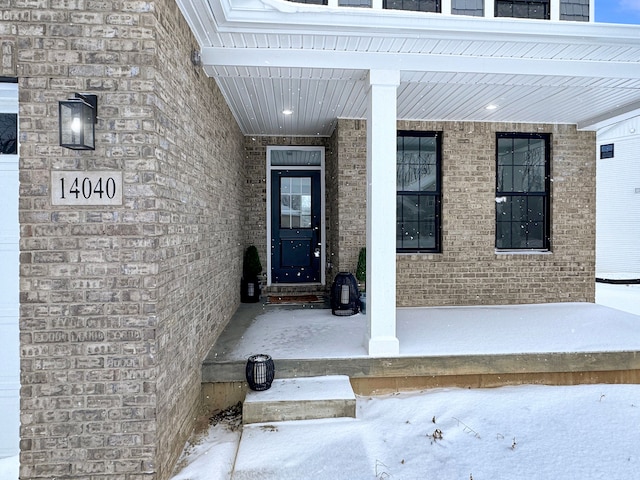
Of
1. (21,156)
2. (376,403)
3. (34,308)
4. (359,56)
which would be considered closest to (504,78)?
(359,56)

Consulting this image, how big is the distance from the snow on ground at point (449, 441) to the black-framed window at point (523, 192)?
2.82 metres

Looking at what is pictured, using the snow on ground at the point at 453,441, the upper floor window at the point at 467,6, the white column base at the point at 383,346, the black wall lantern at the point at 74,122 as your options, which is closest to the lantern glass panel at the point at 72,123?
the black wall lantern at the point at 74,122

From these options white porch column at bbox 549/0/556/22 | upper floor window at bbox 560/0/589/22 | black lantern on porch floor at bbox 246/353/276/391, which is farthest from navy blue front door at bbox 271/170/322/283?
upper floor window at bbox 560/0/589/22

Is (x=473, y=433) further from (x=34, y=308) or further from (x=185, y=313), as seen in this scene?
(x=34, y=308)

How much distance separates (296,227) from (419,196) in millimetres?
2140

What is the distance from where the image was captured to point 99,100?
7.26 feet

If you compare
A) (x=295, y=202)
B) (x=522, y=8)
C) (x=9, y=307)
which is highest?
(x=522, y=8)

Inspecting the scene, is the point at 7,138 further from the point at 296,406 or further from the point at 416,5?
the point at 416,5

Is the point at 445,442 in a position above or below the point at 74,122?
below

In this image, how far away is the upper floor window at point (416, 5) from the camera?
4.68 meters

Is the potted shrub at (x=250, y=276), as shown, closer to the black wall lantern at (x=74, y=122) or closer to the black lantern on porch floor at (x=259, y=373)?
the black lantern on porch floor at (x=259, y=373)

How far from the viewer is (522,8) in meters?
4.98

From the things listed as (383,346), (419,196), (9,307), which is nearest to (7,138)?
→ (9,307)

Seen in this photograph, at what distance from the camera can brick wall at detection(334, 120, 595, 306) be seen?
18.0 feet
